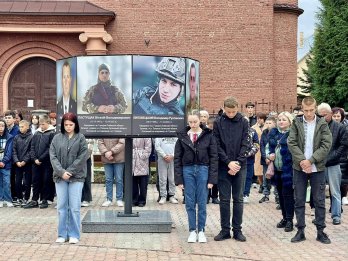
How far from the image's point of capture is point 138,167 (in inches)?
492

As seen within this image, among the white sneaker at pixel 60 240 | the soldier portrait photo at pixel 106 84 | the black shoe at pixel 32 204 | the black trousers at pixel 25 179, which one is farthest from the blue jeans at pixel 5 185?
the white sneaker at pixel 60 240

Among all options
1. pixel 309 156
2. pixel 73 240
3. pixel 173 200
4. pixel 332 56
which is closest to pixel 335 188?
pixel 309 156

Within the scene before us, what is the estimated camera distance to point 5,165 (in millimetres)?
12719

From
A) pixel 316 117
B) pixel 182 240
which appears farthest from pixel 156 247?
pixel 316 117

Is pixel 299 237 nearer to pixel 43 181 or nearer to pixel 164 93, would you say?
pixel 164 93

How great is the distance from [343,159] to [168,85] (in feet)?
12.7

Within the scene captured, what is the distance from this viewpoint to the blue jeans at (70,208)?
8906 millimetres

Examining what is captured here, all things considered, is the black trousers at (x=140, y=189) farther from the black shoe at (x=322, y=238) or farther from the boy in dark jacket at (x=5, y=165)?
the black shoe at (x=322, y=238)

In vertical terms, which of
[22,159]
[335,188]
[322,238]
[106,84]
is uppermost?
[106,84]

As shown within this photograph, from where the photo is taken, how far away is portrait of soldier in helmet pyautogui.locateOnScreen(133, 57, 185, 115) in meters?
9.50

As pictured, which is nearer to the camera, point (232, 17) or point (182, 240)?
point (182, 240)

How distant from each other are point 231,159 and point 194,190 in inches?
28.0

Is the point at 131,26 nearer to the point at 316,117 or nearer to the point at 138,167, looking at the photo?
the point at 138,167

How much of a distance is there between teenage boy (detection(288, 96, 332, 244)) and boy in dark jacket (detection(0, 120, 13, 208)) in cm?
623
